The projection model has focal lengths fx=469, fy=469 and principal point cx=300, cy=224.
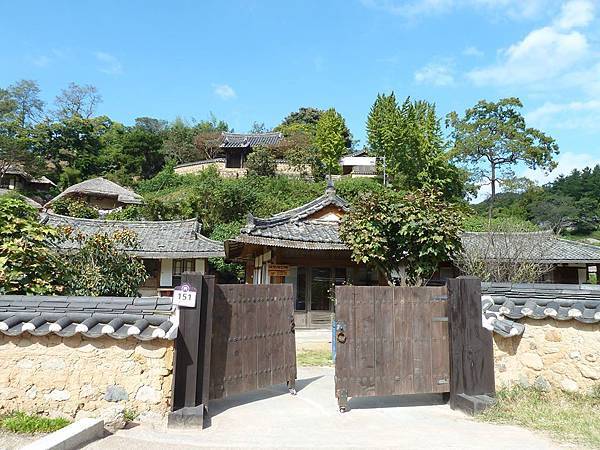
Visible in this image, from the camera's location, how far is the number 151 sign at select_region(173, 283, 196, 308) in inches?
200

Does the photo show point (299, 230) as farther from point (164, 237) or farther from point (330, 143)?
point (330, 143)

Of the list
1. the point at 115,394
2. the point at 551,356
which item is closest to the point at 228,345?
the point at 115,394

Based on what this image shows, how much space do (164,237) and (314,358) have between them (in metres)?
12.4

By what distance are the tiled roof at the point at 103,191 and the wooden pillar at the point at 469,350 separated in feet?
106

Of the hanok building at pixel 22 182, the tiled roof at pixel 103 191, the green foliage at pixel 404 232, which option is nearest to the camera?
the green foliage at pixel 404 232

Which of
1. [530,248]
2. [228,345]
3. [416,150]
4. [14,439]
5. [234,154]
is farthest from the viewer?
[234,154]

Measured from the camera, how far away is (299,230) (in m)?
15.1

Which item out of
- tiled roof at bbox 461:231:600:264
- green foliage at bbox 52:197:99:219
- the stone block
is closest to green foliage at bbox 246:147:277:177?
green foliage at bbox 52:197:99:219

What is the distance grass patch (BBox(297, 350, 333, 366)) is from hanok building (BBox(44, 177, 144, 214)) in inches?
1087

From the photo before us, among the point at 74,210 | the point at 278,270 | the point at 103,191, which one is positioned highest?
the point at 103,191

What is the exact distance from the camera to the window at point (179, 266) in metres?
20.0

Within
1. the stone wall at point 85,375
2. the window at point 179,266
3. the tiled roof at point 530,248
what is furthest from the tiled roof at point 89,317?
the window at point 179,266

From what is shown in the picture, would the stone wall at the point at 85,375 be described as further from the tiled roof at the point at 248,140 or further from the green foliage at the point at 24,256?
the tiled roof at the point at 248,140

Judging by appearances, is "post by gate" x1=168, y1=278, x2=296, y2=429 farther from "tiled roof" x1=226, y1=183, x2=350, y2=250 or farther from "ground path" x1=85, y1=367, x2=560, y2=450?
"tiled roof" x1=226, y1=183, x2=350, y2=250
